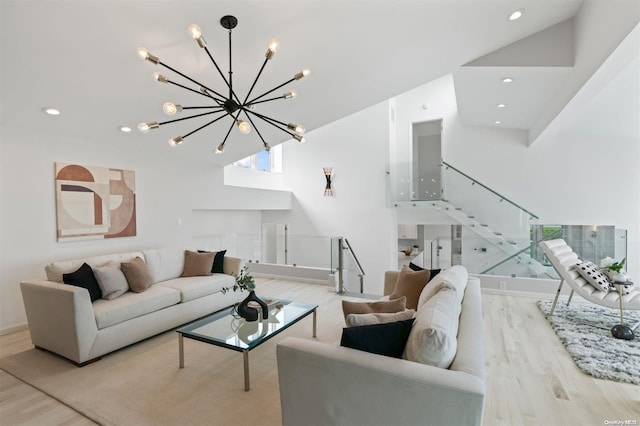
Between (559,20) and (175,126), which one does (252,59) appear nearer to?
(175,126)

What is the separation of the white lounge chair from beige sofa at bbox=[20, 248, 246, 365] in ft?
14.4

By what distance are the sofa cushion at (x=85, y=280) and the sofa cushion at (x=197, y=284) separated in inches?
29.3

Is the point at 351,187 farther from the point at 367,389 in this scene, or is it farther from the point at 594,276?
the point at 367,389

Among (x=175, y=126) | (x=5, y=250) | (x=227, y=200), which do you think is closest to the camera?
(x=5, y=250)

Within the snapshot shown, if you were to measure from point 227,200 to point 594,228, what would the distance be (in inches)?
258

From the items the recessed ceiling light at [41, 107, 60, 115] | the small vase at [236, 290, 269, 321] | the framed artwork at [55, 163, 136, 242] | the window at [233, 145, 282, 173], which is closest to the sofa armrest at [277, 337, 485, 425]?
the small vase at [236, 290, 269, 321]

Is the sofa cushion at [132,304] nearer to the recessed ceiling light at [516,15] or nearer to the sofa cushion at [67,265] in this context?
the sofa cushion at [67,265]

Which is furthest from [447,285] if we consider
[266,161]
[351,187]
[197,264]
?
[266,161]

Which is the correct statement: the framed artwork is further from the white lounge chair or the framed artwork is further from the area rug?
the white lounge chair

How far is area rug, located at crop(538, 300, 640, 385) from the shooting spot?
8.77 ft

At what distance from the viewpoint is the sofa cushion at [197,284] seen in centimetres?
A: 386

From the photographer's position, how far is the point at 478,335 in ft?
6.07

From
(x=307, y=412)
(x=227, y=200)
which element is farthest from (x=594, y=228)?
(x=227, y=200)

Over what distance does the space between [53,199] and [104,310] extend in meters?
1.88
